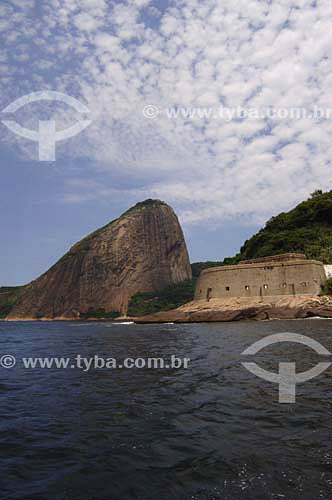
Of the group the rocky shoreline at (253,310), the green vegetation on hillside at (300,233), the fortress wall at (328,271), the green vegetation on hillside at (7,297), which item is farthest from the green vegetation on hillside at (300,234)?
the green vegetation on hillside at (7,297)

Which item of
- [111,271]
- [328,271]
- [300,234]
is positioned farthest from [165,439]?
[111,271]

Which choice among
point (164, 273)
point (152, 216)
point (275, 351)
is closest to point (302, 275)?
point (275, 351)

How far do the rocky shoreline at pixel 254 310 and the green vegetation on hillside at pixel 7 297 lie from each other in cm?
10298

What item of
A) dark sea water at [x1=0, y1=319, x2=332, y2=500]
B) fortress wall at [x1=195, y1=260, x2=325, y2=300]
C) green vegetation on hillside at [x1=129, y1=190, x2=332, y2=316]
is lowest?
dark sea water at [x1=0, y1=319, x2=332, y2=500]

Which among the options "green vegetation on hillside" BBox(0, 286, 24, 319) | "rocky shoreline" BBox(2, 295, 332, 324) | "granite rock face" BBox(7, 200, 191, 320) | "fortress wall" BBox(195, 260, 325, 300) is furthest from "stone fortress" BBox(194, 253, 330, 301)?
"green vegetation on hillside" BBox(0, 286, 24, 319)

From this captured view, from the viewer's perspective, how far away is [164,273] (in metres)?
122

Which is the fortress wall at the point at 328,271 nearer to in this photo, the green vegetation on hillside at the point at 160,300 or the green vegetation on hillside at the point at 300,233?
the green vegetation on hillside at the point at 300,233

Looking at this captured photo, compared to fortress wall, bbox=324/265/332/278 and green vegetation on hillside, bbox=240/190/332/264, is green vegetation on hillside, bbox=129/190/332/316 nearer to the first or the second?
green vegetation on hillside, bbox=240/190/332/264

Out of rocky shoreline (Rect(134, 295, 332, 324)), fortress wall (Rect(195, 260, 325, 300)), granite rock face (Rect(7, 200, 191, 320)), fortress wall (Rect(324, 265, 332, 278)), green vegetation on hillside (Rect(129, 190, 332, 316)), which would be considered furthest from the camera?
granite rock face (Rect(7, 200, 191, 320))

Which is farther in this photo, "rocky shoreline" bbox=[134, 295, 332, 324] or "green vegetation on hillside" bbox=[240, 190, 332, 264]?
"green vegetation on hillside" bbox=[240, 190, 332, 264]

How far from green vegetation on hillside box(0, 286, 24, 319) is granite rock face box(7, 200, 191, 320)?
10.2 meters

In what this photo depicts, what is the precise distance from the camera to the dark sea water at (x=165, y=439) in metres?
3.86

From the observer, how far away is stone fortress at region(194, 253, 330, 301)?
4088 cm

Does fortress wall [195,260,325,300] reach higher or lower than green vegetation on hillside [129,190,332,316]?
lower
